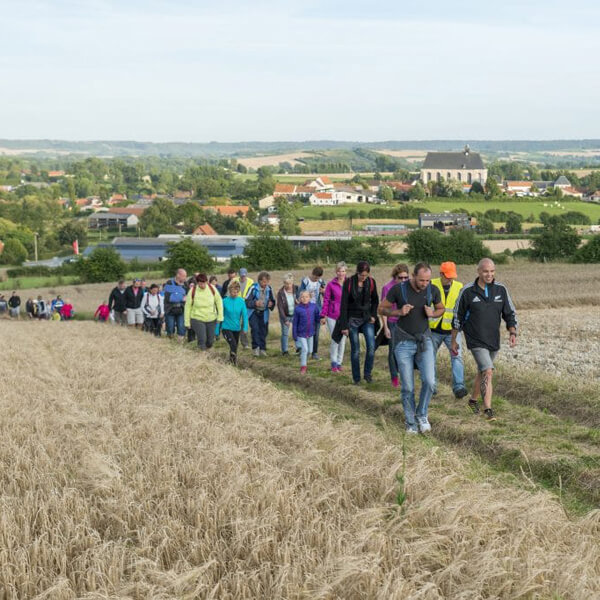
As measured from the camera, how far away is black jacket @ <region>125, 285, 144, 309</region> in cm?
2391

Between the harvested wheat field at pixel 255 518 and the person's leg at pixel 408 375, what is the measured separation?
2.29 m

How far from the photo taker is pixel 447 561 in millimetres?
5547

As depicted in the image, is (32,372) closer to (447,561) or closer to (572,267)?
(447,561)

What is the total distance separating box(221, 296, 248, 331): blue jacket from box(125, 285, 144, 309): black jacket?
7534 millimetres

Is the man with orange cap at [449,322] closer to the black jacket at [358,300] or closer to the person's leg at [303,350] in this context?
the black jacket at [358,300]

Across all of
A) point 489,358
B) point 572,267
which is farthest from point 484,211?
point 489,358

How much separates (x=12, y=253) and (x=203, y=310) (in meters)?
91.6

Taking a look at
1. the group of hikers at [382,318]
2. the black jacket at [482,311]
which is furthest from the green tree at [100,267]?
the black jacket at [482,311]

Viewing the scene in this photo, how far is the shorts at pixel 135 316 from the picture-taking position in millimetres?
23911

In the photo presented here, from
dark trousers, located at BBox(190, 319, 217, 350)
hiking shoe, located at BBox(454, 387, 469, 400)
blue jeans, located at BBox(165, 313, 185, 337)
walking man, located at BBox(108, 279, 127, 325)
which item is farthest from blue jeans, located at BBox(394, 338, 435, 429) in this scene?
walking man, located at BBox(108, 279, 127, 325)

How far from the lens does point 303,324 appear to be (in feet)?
52.5

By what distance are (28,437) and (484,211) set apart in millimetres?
130596

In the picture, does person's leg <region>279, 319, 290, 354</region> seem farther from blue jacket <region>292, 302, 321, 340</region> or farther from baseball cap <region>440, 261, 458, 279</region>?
baseball cap <region>440, 261, 458, 279</region>

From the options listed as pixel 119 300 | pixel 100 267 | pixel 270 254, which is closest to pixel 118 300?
pixel 119 300
